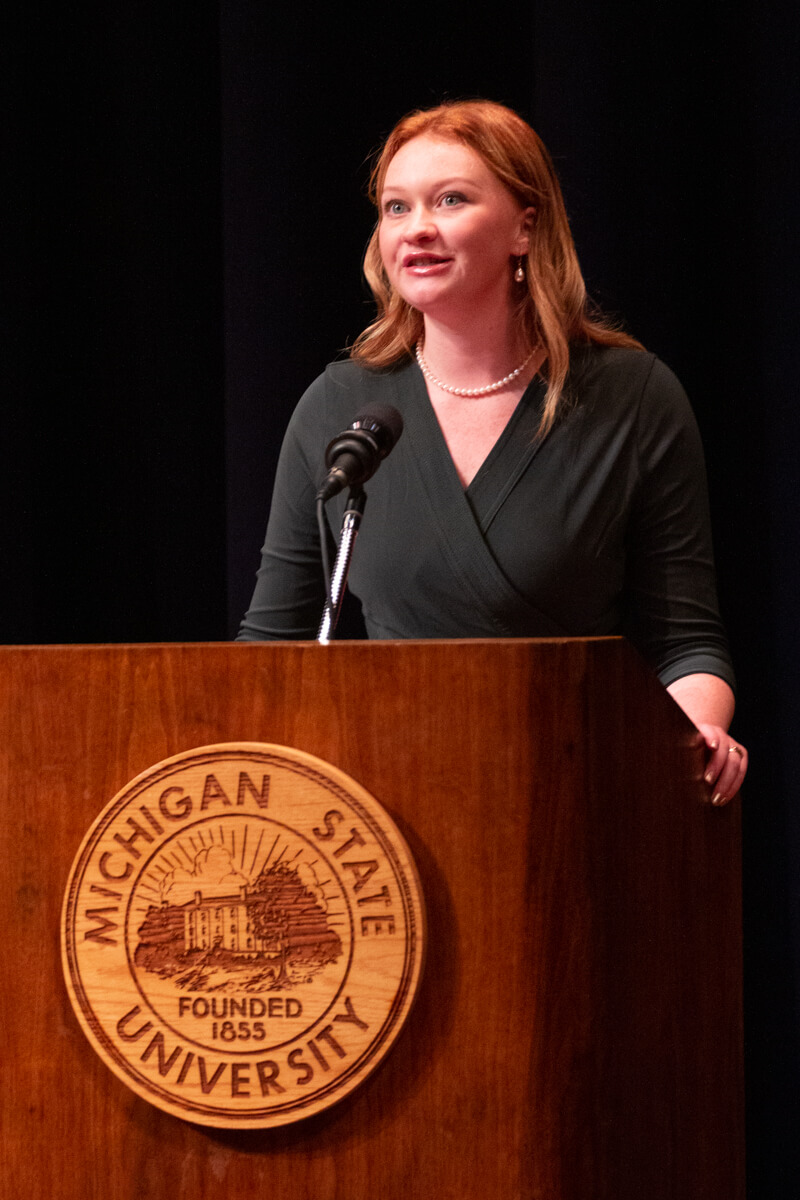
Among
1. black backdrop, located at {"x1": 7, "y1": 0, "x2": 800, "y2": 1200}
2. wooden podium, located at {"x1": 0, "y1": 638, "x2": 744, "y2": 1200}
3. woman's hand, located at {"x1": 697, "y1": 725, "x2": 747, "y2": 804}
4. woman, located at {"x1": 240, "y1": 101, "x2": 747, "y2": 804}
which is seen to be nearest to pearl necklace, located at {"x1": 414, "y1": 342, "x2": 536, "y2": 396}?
woman, located at {"x1": 240, "y1": 101, "x2": 747, "y2": 804}

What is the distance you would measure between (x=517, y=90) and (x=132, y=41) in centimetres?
57

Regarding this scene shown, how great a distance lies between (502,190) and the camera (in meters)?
1.41

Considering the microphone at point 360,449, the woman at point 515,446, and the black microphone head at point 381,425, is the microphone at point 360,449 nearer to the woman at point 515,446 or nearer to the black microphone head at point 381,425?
the black microphone head at point 381,425

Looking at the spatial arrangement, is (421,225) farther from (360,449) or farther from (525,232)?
(360,449)

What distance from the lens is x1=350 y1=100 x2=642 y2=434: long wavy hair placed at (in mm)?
1413

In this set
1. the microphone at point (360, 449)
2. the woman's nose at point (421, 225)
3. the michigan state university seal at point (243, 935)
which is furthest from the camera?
the woman's nose at point (421, 225)

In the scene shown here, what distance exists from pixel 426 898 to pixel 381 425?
0.42 metres

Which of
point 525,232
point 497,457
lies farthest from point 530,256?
point 497,457

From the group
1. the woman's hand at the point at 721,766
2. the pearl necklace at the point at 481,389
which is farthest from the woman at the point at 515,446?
the woman's hand at the point at 721,766

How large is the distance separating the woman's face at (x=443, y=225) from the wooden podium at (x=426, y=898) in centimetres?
64

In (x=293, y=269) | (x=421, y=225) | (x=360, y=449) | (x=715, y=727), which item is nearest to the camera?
(x=360, y=449)

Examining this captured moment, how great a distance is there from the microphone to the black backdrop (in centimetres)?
71

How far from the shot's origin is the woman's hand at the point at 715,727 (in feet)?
3.71

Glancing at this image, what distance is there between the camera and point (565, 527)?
4.53 ft
